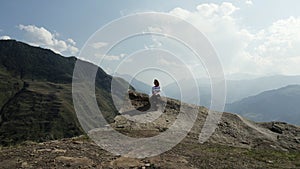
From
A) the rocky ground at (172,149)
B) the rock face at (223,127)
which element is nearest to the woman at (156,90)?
the rock face at (223,127)

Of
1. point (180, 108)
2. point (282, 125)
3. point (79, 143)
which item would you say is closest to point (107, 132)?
point (79, 143)

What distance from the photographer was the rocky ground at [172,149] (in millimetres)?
15422

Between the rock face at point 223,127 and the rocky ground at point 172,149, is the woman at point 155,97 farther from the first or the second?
the rocky ground at point 172,149

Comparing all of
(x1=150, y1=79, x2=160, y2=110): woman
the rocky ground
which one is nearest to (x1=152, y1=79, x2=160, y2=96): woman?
(x1=150, y1=79, x2=160, y2=110): woman

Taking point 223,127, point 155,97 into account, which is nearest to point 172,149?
point 155,97

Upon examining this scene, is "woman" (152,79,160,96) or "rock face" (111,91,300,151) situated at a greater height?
"woman" (152,79,160,96)

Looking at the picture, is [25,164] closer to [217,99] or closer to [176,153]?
[176,153]

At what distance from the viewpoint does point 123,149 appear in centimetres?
1797

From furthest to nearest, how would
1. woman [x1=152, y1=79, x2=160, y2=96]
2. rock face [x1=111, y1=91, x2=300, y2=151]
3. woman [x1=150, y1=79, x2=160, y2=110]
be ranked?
woman [x1=150, y1=79, x2=160, y2=110]
woman [x1=152, y1=79, x2=160, y2=96]
rock face [x1=111, y1=91, x2=300, y2=151]

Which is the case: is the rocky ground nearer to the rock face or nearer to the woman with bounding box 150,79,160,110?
the rock face

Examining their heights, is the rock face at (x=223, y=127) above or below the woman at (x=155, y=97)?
below

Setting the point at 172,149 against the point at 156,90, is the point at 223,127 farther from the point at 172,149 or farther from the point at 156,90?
the point at 172,149

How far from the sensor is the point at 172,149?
736 inches

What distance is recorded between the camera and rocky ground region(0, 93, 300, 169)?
15.4 meters
